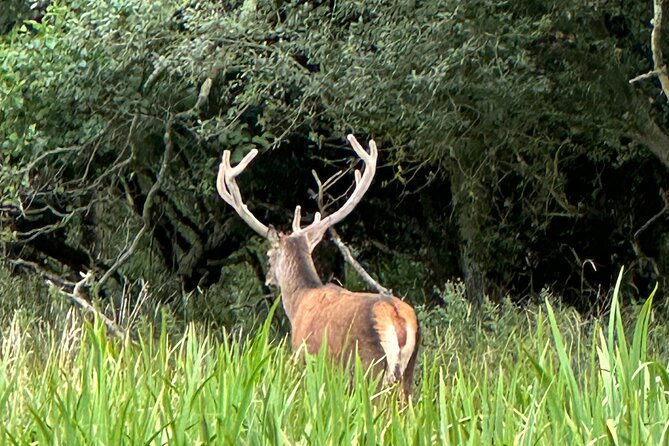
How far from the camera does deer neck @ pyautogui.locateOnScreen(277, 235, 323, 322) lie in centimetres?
779

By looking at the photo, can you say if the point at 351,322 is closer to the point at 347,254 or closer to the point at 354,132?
the point at 347,254

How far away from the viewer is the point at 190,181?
11.7m

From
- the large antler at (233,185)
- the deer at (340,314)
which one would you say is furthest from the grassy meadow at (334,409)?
the large antler at (233,185)

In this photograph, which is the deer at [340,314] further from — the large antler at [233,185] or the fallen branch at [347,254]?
the fallen branch at [347,254]

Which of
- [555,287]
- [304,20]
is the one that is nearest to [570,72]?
[304,20]

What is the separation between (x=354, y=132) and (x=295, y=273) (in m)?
2.61

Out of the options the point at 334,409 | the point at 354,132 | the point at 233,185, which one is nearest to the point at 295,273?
the point at 233,185

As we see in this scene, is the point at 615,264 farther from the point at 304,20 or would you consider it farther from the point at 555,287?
the point at 304,20

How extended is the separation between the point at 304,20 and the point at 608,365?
5383 mm

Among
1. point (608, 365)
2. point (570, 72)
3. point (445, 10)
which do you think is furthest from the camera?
point (570, 72)

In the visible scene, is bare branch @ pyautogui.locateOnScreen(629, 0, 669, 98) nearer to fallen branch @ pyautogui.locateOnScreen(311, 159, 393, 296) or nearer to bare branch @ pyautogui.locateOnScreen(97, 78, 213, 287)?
fallen branch @ pyautogui.locateOnScreen(311, 159, 393, 296)

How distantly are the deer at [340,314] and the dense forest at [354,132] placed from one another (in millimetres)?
840

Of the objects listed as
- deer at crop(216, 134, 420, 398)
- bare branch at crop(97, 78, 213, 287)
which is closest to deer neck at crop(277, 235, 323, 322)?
deer at crop(216, 134, 420, 398)

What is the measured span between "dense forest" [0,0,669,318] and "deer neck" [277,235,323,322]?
3.95ft
